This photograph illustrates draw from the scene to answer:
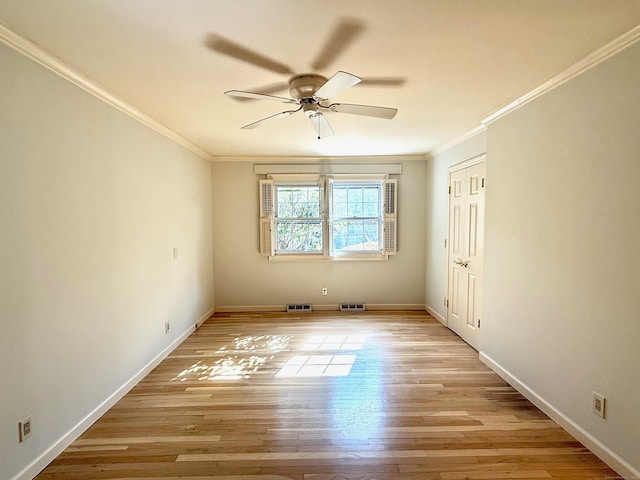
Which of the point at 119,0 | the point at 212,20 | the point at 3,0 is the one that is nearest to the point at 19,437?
the point at 3,0

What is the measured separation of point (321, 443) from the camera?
1953 millimetres

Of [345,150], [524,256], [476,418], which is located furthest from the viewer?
[345,150]

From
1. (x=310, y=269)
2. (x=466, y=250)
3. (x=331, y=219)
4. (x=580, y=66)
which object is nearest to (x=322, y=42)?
(x=580, y=66)

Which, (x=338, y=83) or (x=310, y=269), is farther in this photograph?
(x=310, y=269)

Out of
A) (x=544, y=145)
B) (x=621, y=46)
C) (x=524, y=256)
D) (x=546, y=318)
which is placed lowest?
(x=546, y=318)

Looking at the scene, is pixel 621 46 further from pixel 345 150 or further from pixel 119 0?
pixel 345 150

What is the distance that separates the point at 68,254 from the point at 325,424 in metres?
2.05

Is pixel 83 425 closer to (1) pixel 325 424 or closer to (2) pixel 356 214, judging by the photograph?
(1) pixel 325 424

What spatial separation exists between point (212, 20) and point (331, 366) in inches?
112

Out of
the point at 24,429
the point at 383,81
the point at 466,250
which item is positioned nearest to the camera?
the point at 24,429

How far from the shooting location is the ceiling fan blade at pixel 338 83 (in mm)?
1600

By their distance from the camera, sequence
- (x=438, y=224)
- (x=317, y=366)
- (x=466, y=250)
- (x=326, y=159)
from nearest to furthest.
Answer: (x=317, y=366) < (x=466, y=250) < (x=438, y=224) < (x=326, y=159)

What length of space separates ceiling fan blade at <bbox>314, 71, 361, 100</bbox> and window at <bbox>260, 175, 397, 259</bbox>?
2888 mm

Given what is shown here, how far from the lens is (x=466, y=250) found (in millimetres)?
3580
